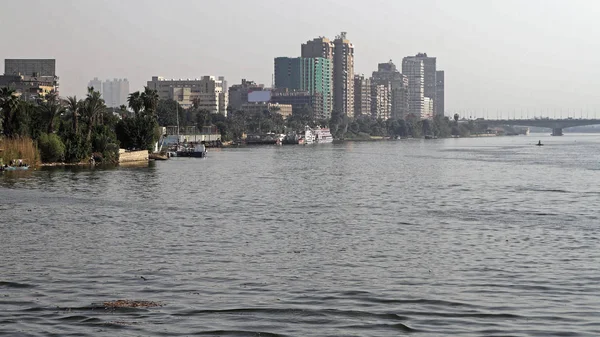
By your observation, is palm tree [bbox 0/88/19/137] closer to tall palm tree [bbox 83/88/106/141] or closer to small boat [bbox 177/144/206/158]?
tall palm tree [bbox 83/88/106/141]

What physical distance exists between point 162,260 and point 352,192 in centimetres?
3647

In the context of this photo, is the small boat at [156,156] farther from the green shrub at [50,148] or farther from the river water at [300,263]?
the river water at [300,263]

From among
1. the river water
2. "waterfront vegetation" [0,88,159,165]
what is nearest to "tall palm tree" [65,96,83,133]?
"waterfront vegetation" [0,88,159,165]

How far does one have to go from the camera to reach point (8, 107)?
9888cm

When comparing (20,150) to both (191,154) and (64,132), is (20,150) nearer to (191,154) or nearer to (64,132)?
(64,132)

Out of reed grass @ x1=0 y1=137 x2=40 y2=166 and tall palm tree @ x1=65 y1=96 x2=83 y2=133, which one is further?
tall palm tree @ x1=65 y1=96 x2=83 y2=133

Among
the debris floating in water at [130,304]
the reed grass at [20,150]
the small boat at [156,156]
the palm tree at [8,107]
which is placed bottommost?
the debris floating in water at [130,304]

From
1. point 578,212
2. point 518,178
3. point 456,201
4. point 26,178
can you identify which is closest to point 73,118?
point 26,178

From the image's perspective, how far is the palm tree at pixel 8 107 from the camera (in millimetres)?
98750

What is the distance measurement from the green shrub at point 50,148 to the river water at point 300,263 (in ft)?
120

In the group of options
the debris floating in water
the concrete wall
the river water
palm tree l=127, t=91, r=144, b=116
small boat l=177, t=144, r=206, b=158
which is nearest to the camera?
the river water

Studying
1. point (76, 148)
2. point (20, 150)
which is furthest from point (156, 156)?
point (20, 150)

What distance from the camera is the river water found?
22469 millimetres

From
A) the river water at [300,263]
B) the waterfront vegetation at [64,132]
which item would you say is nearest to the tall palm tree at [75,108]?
the waterfront vegetation at [64,132]
